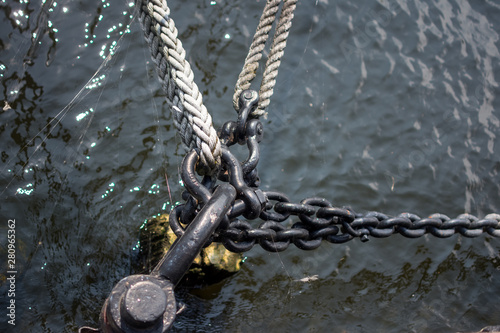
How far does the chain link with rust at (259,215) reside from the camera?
57.5 inches

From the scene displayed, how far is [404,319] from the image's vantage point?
88.0 inches

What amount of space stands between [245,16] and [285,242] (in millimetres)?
1744

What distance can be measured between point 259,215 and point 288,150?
1.07m

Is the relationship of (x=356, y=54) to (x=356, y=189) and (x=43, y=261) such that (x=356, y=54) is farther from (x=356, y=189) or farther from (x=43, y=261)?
(x=43, y=261)

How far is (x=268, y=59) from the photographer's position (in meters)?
1.89

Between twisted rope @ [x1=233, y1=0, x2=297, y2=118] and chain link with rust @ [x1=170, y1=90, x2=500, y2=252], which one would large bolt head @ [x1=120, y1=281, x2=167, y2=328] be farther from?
twisted rope @ [x1=233, y1=0, x2=297, y2=118]

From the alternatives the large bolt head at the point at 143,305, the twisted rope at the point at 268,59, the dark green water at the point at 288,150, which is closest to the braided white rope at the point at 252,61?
the twisted rope at the point at 268,59

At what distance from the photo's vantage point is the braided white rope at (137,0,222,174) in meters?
1.54

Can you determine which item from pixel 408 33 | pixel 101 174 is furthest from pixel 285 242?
pixel 408 33

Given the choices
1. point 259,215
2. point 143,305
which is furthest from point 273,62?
point 143,305

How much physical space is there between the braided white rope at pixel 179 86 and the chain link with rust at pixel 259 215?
0.05 meters

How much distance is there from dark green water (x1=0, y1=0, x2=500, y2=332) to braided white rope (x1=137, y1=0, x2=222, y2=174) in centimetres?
79

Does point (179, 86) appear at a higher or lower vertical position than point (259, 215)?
higher

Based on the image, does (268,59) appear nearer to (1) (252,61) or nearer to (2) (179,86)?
(1) (252,61)
